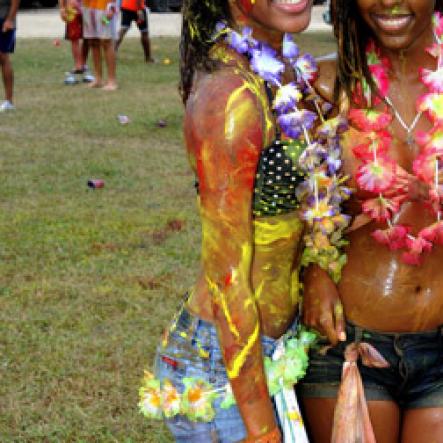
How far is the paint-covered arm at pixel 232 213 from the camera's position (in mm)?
1979

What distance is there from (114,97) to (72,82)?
1.52m

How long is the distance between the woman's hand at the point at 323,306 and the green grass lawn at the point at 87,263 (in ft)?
6.32

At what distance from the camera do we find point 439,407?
2328mm

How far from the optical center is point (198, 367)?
2188mm

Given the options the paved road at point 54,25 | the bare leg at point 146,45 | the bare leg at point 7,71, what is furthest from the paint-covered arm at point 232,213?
the paved road at point 54,25

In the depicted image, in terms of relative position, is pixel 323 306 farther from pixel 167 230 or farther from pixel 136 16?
pixel 136 16

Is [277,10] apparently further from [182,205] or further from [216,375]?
[182,205]

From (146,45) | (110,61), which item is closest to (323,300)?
(110,61)

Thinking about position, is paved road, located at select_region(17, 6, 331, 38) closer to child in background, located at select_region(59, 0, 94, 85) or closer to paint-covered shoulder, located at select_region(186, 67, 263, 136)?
child in background, located at select_region(59, 0, 94, 85)

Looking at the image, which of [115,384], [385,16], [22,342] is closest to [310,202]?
[385,16]

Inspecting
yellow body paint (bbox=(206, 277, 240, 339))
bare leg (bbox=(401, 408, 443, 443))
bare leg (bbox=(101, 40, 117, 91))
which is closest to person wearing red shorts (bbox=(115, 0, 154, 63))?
bare leg (bbox=(101, 40, 117, 91))

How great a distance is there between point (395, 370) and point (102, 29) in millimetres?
11159

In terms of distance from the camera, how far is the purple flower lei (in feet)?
6.95

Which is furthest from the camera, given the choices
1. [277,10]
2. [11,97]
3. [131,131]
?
[11,97]
